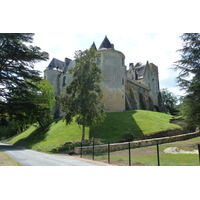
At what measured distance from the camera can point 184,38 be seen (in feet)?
59.7

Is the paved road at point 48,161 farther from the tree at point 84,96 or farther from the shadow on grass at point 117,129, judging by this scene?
the shadow on grass at point 117,129

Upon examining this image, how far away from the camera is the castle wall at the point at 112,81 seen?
1375 inches

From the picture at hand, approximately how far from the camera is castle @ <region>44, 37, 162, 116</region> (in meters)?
35.4

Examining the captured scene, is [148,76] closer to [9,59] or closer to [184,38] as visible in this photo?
[184,38]

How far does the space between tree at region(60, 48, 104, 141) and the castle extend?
5204mm

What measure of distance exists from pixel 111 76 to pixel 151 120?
1205 cm

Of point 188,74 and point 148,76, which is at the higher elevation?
point 148,76

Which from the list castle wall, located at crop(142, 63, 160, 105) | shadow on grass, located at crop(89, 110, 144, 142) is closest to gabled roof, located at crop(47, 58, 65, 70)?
castle wall, located at crop(142, 63, 160, 105)

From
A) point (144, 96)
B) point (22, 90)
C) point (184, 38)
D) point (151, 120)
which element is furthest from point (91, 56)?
point (144, 96)

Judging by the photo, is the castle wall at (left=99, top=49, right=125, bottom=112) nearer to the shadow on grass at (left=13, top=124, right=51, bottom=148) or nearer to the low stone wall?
the shadow on grass at (left=13, top=124, right=51, bottom=148)

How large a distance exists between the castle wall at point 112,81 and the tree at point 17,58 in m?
17.0

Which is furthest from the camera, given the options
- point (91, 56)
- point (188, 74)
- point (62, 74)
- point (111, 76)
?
point (62, 74)

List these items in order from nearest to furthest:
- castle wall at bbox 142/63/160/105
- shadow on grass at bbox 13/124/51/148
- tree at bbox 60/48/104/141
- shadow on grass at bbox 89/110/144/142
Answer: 1. tree at bbox 60/48/104/141
2. shadow on grass at bbox 89/110/144/142
3. shadow on grass at bbox 13/124/51/148
4. castle wall at bbox 142/63/160/105

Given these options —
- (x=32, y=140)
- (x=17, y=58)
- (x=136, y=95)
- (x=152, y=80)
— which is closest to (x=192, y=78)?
(x=17, y=58)
